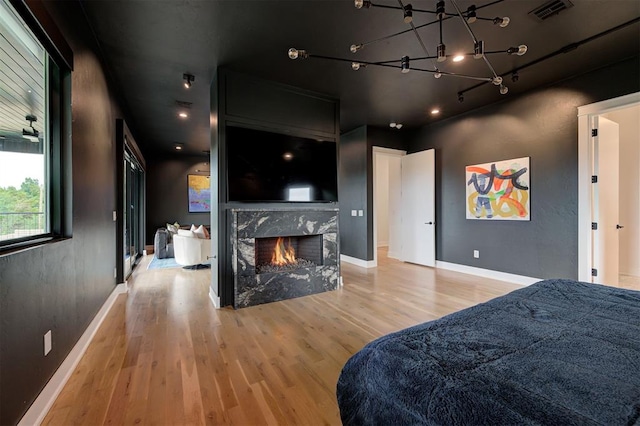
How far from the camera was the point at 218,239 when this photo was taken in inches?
130

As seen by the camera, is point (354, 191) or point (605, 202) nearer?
Result: point (605, 202)

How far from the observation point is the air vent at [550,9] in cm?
231

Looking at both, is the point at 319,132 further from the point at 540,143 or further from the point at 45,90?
the point at 540,143

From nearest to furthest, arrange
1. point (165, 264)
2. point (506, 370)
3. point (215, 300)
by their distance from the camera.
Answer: point (506, 370)
point (215, 300)
point (165, 264)

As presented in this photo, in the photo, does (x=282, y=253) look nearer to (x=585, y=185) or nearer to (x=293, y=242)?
(x=293, y=242)

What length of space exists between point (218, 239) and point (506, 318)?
291 centimetres

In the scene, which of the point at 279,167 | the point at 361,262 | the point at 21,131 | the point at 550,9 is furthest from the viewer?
the point at 361,262

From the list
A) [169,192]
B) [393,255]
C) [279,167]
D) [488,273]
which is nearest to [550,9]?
[279,167]

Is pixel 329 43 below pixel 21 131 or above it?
above

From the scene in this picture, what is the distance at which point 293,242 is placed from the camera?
4094 mm

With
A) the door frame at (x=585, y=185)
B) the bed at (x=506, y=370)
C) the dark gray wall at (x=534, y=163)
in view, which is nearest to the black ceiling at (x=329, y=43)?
the dark gray wall at (x=534, y=163)

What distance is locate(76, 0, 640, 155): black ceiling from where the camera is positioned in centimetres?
238

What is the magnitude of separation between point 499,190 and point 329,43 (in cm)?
349

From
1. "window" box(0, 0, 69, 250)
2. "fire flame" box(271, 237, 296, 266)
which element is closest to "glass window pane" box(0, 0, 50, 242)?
"window" box(0, 0, 69, 250)
